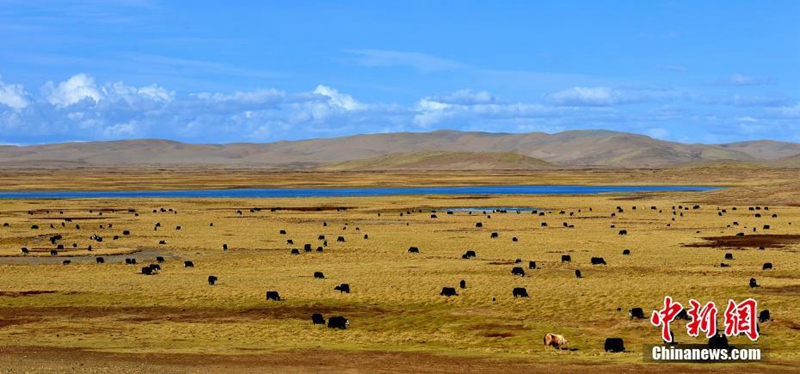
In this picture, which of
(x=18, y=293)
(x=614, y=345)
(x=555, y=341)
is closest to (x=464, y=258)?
(x=18, y=293)

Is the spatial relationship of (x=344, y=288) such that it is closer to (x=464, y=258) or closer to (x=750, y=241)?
(x=464, y=258)

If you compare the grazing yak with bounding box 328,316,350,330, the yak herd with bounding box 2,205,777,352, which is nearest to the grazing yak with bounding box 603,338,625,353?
the yak herd with bounding box 2,205,777,352

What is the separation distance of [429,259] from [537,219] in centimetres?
2767

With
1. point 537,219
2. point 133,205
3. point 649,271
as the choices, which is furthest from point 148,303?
point 133,205

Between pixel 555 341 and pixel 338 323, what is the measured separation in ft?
20.8

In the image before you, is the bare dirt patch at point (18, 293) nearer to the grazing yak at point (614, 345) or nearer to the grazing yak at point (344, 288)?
the grazing yak at point (344, 288)

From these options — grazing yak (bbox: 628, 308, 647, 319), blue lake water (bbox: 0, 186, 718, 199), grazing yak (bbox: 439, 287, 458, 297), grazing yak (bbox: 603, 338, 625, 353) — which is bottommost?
grazing yak (bbox: 603, 338, 625, 353)

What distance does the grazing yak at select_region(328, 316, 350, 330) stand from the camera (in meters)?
27.4

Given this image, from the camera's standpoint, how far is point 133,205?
93.5 meters

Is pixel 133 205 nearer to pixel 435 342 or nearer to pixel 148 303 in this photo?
pixel 148 303

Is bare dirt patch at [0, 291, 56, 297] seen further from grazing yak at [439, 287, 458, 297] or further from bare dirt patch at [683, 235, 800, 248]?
bare dirt patch at [683, 235, 800, 248]

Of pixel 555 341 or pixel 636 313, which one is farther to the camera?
pixel 636 313

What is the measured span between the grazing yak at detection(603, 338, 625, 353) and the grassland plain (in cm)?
30

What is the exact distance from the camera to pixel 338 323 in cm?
2742
